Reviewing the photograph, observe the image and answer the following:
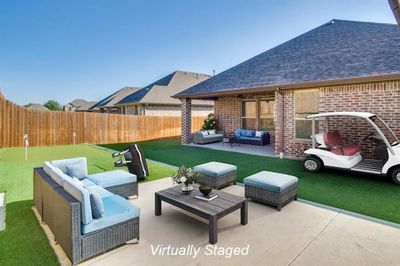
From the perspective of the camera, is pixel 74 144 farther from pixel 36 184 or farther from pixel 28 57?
pixel 28 57

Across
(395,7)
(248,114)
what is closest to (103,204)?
(395,7)

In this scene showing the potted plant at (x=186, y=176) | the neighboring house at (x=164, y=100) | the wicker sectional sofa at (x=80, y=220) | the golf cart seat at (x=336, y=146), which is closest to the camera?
the wicker sectional sofa at (x=80, y=220)

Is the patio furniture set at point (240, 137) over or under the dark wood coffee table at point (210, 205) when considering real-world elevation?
over

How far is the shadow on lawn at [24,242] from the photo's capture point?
279 cm

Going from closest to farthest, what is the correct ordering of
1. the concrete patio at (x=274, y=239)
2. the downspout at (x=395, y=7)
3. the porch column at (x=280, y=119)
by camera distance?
the downspout at (x=395, y=7) < the concrete patio at (x=274, y=239) < the porch column at (x=280, y=119)

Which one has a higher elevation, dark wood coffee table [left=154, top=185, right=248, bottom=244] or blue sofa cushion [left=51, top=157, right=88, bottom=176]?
blue sofa cushion [left=51, top=157, right=88, bottom=176]

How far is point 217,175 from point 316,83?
538 cm

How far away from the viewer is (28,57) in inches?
811

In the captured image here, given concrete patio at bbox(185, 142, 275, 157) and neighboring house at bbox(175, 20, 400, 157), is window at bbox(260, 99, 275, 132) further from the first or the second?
concrete patio at bbox(185, 142, 275, 157)

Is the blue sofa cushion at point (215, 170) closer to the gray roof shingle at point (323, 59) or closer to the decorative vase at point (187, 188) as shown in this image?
the decorative vase at point (187, 188)

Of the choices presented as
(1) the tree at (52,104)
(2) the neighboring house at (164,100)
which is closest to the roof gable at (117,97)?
(2) the neighboring house at (164,100)

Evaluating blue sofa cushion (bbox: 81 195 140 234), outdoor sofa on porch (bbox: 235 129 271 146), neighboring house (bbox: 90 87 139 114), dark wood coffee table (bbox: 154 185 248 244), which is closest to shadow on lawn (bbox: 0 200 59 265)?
blue sofa cushion (bbox: 81 195 140 234)

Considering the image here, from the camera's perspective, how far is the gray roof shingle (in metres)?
8.23

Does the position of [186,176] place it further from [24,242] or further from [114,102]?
[114,102]
